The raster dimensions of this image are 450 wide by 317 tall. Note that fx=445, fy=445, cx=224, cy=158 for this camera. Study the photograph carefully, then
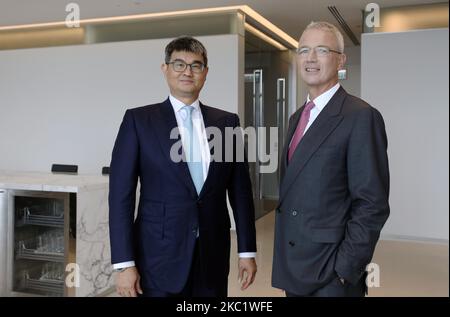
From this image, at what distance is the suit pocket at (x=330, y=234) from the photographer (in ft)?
4.44

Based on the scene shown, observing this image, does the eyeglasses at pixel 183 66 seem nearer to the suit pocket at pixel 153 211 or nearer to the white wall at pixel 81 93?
the suit pocket at pixel 153 211

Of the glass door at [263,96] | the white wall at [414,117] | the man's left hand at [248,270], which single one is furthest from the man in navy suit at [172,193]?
the glass door at [263,96]

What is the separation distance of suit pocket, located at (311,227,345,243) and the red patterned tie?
0.25m

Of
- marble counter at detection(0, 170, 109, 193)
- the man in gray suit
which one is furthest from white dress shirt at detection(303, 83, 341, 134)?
marble counter at detection(0, 170, 109, 193)

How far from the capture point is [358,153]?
4.23 ft

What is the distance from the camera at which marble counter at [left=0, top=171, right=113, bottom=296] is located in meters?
3.01

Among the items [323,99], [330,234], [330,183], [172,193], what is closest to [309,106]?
[323,99]

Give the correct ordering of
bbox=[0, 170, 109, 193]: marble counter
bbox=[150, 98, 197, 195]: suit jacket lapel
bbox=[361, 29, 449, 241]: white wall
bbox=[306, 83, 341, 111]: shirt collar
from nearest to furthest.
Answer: bbox=[361, 29, 449, 241]: white wall, bbox=[306, 83, 341, 111]: shirt collar, bbox=[150, 98, 197, 195]: suit jacket lapel, bbox=[0, 170, 109, 193]: marble counter

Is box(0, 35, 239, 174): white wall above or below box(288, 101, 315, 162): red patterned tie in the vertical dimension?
above

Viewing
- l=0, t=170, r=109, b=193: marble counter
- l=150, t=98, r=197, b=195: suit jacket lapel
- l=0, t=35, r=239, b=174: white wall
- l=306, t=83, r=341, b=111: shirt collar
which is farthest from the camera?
l=0, t=35, r=239, b=174: white wall

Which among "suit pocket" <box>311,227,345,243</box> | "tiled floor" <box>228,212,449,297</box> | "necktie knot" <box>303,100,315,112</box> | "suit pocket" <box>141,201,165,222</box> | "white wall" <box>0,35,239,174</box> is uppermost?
"white wall" <box>0,35,239,174</box>

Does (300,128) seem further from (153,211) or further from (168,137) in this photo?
(153,211)

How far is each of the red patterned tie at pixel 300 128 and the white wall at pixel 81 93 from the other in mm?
4031

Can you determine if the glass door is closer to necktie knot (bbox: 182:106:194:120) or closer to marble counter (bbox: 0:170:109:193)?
marble counter (bbox: 0:170:109:193)
